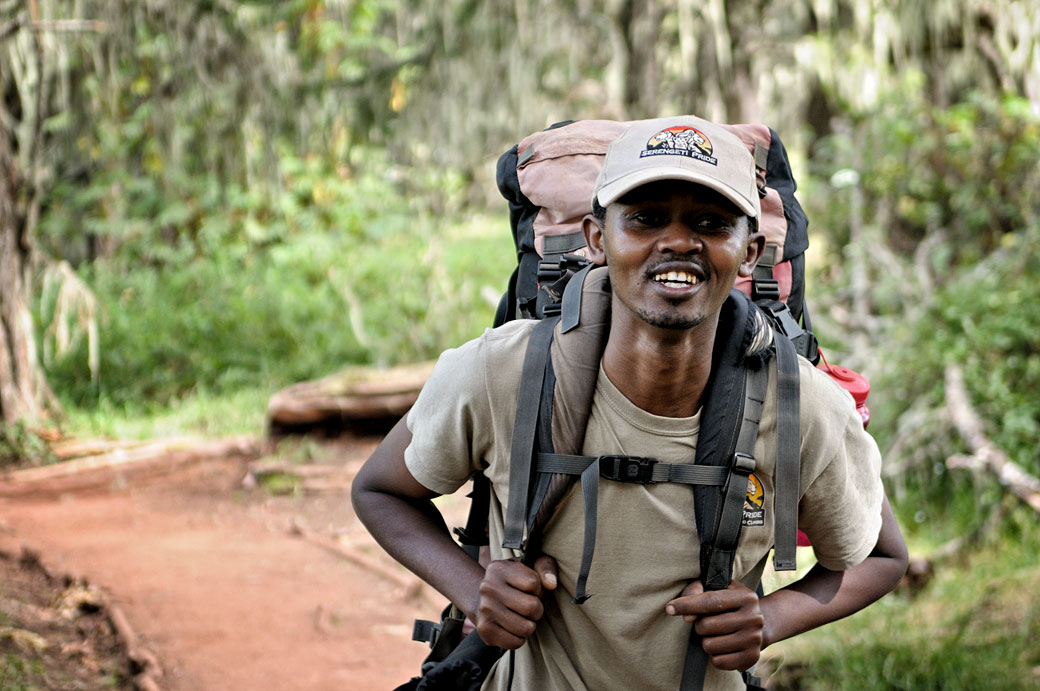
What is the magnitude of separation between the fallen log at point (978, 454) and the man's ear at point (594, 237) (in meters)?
3.99

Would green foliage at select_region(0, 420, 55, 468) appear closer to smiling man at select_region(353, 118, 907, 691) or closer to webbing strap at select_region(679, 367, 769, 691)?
smiling man at select_region(353, 118, 907, 691)

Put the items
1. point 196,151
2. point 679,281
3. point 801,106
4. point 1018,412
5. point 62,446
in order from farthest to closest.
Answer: point 801,106 < point 196,151 < point 62,446 < point 1018,412 < point 679,281

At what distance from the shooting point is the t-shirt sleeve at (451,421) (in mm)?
2012

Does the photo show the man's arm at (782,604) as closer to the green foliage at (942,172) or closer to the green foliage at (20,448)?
the green foliage at (20,448)

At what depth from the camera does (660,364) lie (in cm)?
195

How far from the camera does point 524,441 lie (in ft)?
6.34

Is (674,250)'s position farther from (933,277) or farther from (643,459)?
(933,277)

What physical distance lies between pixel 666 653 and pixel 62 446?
21.8 feet

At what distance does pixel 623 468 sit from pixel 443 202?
11798 mm

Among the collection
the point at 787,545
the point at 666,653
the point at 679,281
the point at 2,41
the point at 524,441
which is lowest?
the point at 666,653

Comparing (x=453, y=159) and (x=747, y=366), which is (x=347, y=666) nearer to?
(x=747, y=366)

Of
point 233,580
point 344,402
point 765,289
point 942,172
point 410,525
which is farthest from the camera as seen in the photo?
point 942,172

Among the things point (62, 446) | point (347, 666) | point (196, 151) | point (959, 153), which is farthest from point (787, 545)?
point (196, 151)

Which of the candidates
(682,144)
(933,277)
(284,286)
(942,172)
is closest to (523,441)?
(682,144)
